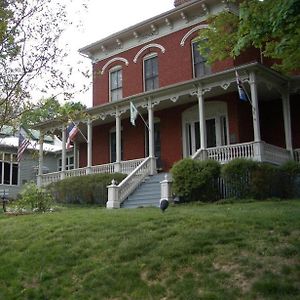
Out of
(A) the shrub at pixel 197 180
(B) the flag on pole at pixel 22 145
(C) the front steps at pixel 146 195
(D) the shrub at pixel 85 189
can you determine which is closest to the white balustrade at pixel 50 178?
(D) the shrub at pixel 85 189

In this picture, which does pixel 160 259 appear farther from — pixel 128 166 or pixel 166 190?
pixel 128 166

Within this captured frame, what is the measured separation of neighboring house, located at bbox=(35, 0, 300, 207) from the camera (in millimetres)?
20531

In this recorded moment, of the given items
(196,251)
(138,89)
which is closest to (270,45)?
(196,251)

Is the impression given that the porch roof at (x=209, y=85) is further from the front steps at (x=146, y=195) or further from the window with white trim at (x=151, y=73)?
the front steps at (x=146, y=195)

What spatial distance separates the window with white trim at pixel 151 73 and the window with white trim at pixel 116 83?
188 cm

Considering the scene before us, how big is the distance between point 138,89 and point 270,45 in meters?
14.4

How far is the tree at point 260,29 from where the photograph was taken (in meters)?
8.55

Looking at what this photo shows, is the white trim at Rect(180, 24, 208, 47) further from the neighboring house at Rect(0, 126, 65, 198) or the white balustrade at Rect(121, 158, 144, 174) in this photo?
the neighboring house at Rect(0, 126, 65, 198)

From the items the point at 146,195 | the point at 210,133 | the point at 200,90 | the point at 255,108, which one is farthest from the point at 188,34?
the point at 146,195

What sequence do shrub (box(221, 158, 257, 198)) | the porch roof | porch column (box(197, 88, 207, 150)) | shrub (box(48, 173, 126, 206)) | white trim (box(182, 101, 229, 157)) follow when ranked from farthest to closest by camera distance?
white trim (box(182, 101, 229, 157)), shrub (box(48, 173, 126, 206)), porch column (box(197, 88, 207, 150)), the porch roof, shrub (box(221, 158, 257, 198))

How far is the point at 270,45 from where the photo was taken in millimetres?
12672

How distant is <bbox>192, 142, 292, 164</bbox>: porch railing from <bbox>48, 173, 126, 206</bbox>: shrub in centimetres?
444

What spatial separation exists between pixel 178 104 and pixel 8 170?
56.6 ft

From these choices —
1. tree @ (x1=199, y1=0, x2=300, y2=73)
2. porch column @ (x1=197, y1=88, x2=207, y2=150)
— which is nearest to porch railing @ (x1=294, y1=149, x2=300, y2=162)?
porch column @ (x1=197, y1=88, x2=207, y2=150)
